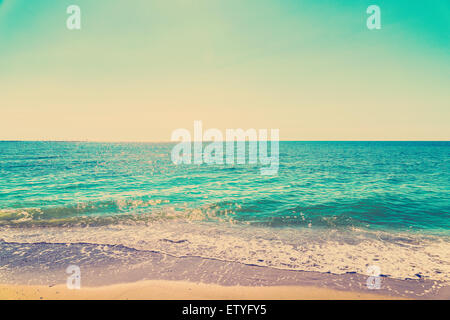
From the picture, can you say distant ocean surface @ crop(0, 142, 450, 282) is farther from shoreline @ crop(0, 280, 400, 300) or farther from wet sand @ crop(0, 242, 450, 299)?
shoreline @ crop(0, 280, 400, 300)

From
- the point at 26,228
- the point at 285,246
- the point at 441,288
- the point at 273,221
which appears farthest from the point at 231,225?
the point at 26,228

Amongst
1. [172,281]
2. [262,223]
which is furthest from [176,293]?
[262,223]

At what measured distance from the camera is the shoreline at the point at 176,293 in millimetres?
6160

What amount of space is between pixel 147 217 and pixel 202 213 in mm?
3453

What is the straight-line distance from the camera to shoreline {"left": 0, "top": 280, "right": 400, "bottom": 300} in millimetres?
6160

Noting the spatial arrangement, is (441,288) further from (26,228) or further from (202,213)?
(26,228)

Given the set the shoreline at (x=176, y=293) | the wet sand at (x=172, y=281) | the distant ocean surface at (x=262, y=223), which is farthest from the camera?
the distant ocean surface at (x=262, y=223)

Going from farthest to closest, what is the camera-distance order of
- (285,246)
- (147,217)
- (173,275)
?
(147,217) < (285,246) < (173,275)

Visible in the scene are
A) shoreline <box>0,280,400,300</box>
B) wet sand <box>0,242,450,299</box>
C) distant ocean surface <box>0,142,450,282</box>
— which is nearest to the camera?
shoreline <box>0,280,400,300</box>

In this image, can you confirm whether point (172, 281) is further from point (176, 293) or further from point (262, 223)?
point (262, 223)

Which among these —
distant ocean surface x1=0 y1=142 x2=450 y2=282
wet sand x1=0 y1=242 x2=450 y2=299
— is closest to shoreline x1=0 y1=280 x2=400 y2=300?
wet sand x1=0 y1=242 x2=450 y2=299

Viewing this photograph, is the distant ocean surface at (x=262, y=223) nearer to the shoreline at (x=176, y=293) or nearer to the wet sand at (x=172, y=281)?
the wet sand at (x=172, y=281)

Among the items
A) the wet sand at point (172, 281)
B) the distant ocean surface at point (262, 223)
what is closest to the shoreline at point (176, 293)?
the wet sand at point (172, 281)
